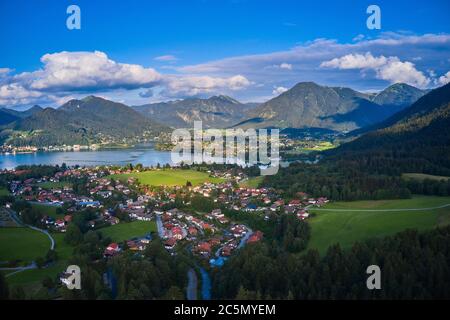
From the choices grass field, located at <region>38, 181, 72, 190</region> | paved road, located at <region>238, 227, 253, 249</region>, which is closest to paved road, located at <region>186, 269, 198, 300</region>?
paved road, located at <region>238, 227, 253, 249</region>

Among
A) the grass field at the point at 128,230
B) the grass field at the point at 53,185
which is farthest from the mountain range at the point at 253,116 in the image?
the grass field at the point at 128,230

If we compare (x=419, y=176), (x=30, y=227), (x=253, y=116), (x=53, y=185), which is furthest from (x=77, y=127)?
(x=419, y=176)

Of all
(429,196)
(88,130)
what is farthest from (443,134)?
(88,130)

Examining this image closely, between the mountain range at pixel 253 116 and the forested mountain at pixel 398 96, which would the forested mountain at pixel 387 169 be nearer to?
the mountain range at pixel 253 116

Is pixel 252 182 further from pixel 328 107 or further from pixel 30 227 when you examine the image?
pixel 328 107
